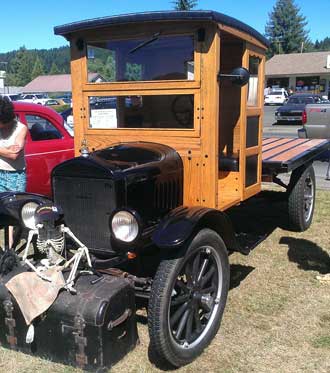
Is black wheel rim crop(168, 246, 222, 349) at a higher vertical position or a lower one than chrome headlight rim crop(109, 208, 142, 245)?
lower

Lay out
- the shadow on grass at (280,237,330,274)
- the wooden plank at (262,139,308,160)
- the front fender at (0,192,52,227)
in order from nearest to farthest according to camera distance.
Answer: the front fender at (0,192,52,227) → the shadow on grass at (280,237,330,274) → the wooden plank at (262,139,308,160)

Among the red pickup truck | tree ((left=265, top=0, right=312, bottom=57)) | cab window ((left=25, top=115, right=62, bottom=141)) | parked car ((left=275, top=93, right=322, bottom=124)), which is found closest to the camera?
the red pickup truck

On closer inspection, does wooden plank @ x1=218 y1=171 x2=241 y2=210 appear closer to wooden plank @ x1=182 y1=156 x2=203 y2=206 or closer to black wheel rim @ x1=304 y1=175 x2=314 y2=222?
wooden plank @ x1=182 y1=156 x2=203 y2=206

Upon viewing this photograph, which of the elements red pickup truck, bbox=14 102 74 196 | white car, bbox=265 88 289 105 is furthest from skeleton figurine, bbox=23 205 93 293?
white car, bbox=265 88 289 105

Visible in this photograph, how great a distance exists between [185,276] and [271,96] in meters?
40.2

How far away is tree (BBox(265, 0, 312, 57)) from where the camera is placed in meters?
80.6

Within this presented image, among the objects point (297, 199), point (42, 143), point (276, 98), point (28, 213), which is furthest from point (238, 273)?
point (276, 98)

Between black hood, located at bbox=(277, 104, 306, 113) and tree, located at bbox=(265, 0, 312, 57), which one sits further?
tree, located at bbox=(265, 0, 312, 57)

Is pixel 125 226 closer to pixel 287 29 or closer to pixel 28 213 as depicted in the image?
pixel 28 213

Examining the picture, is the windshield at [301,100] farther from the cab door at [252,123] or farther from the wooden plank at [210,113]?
the wooden plank at [210,113]

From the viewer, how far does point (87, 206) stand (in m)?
3.40

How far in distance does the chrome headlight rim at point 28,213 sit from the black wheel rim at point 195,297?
1211 millimetres

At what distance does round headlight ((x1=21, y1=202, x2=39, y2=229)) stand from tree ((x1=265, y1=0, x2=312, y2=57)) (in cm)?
8200

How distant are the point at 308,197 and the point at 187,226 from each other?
360 centimetres
